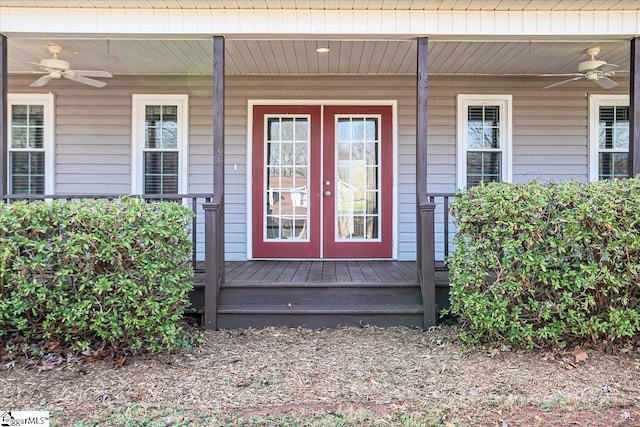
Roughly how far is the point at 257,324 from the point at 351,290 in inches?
33.5

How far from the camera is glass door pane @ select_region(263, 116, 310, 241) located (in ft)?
18.4

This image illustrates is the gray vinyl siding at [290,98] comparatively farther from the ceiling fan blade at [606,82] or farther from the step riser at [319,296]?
the step riser at [319,296]

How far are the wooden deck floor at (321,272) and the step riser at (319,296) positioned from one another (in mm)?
106

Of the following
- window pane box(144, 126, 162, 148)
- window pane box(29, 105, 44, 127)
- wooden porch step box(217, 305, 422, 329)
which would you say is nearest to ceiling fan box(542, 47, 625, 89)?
wooden porch step box(217, 305, 422, 329)

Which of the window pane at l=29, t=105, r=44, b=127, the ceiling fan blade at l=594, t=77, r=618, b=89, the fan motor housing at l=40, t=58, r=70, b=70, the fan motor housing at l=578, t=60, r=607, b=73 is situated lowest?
the window pane at l=29, t=105, r=44, b=127

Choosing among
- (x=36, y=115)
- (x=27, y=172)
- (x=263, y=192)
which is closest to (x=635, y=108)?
(x=263, y=192)

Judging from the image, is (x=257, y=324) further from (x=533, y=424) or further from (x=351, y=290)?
(x=533, y=424)

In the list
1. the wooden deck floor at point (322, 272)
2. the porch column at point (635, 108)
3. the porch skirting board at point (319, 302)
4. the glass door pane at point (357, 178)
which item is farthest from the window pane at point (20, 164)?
the porch column at point (635, 108)

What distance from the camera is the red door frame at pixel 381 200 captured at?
18.2 ft

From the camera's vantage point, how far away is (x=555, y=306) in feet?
10.1

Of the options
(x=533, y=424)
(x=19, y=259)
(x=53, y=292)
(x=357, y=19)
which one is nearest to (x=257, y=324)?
(x=53, y=292)

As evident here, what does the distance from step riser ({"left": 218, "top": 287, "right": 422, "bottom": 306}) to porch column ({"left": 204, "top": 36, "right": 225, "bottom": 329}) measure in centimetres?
16

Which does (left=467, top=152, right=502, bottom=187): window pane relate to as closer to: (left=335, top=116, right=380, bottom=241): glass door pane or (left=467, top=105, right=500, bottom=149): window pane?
(left=467, top=105, right=500, bottom=149): window pane

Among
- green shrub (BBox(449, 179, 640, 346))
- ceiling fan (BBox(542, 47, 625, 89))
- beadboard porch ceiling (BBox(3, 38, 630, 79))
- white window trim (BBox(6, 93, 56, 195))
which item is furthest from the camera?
white window trim (BBox(6, 93, 56, 195))
